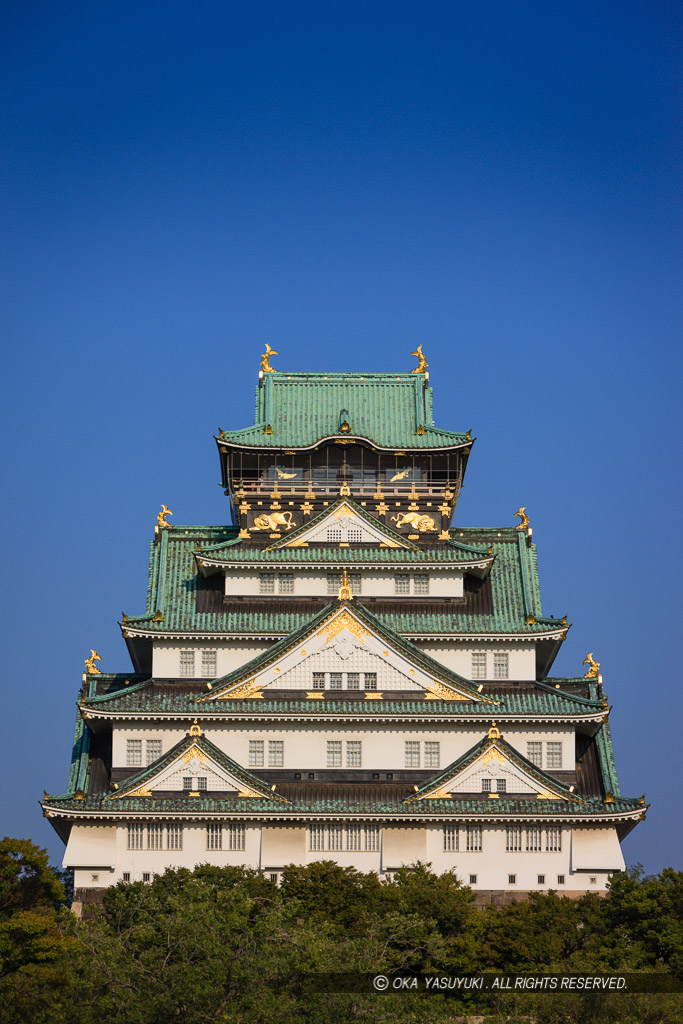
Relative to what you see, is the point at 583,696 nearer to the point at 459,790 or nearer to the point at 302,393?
the point at 459,790

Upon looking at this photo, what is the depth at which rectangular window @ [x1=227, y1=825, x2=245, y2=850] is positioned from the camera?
65.9 meters

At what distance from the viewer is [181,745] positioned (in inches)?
2633

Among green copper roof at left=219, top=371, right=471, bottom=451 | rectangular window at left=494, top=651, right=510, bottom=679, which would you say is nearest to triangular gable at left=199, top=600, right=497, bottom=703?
rectangular window at left=494, top=651, right=510, bottom=679

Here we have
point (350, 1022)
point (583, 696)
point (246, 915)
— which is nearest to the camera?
point (350, 1022)

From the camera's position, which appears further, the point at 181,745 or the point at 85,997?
the point at 181,745

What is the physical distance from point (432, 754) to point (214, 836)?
9.24m

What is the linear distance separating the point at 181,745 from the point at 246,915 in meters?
14.3

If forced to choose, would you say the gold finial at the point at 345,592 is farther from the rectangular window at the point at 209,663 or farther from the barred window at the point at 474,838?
the barred window at the point at 474,838

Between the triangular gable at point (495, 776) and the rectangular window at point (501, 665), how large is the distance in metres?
5.01

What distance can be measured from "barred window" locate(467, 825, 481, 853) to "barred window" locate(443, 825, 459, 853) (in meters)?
0.47

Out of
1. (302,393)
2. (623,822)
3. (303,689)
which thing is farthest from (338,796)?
(302,393)

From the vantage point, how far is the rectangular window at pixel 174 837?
65875 millimetres

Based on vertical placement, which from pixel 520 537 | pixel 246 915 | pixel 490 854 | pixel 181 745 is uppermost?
pixel 520 537

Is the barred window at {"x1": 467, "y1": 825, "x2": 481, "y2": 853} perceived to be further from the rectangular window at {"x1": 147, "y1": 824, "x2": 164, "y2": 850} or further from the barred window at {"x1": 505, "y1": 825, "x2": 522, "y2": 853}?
the rectangular window at {"x1": 147, "y1": 824, "x2": 164, "y2": 850}
